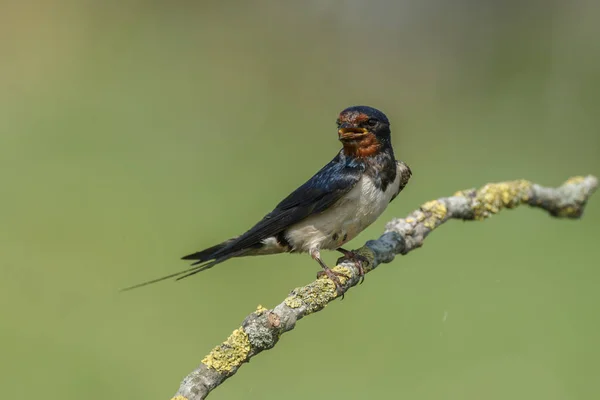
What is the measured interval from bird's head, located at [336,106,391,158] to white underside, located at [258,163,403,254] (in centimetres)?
11

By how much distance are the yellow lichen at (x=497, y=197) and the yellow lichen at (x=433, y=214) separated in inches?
10.6

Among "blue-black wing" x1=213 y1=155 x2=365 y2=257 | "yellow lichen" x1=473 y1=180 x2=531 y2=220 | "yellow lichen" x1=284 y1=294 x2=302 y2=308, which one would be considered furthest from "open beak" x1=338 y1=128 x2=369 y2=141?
"yellow lichen" x1=284 y1=294 x2=302 y2=308

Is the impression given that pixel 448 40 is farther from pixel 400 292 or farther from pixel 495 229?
pixel 400 292

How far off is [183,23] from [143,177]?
2505 mm

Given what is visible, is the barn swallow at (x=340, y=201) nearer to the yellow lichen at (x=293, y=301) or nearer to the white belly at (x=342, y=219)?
the white belly at (x=342, y=219)

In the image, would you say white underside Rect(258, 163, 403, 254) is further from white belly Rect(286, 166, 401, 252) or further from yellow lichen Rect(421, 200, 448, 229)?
yellow lichen Rect(421, 200, 448, 229)

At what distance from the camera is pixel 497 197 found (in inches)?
144

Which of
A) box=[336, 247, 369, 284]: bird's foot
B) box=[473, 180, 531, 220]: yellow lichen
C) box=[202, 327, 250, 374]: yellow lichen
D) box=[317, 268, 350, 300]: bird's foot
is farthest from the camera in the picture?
box=[473, 180, 531, 220]: yellow lichen

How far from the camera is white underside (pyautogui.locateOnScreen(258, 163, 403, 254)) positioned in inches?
128

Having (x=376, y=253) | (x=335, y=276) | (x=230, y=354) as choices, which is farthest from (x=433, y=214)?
(x=230, y=354)

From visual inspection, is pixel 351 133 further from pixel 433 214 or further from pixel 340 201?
pixel 433 214

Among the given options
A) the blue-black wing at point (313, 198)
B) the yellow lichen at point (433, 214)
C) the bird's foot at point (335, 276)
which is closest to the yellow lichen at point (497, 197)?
the yellow lichen at point (433, 214)

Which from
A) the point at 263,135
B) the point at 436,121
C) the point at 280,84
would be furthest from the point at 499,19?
the point at 263,135

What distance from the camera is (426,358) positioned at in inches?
152
